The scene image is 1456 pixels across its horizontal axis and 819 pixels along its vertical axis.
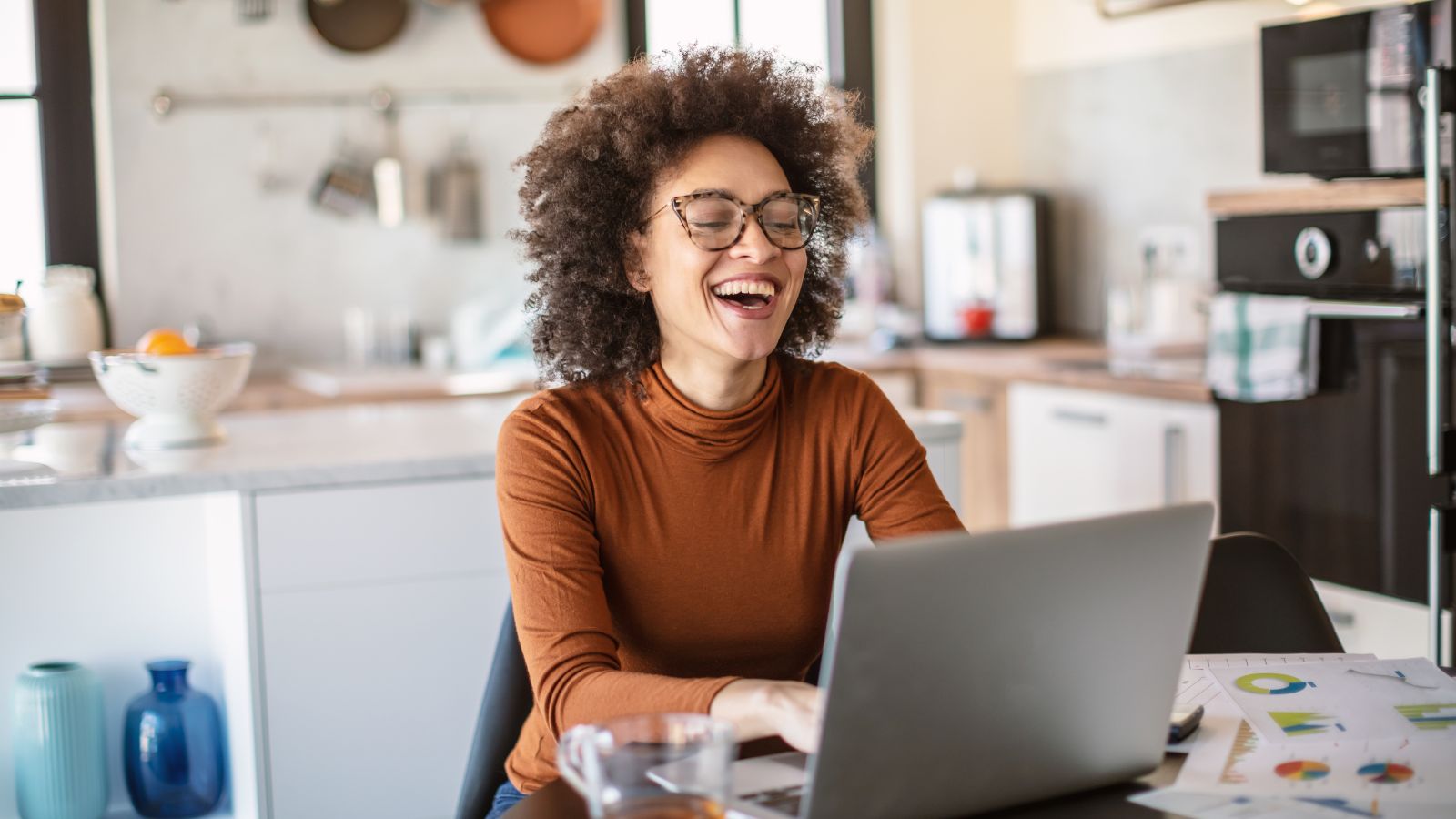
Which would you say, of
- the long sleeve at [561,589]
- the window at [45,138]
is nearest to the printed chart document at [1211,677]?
the long sleeve at [561,589]

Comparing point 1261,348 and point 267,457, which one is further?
point 1261,348

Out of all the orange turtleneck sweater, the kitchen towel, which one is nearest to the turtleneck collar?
the orange turtleneck sweater

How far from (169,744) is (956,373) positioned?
234 centimetres

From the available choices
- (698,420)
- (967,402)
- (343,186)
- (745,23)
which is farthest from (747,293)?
(745,23)

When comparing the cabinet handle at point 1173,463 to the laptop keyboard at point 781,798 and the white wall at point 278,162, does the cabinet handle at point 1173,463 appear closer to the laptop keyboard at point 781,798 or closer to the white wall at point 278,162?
the white wall at point 278,162

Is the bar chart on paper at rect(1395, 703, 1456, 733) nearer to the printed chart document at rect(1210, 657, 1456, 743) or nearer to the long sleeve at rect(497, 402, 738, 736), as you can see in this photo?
Answer: the printed chart document at rect(1210, 657, 1456, 743)

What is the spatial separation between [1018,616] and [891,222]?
3983mm

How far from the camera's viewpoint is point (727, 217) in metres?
1.54

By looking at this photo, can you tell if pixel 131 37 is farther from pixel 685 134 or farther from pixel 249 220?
pixel 685 134

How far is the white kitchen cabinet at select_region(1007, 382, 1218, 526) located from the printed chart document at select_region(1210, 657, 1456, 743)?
5.74 feet

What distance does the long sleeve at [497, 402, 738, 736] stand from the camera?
1309 millimetres

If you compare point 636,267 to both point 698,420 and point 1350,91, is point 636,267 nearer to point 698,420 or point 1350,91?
point 698,420

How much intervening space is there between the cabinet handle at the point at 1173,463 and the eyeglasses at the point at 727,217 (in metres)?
1.85

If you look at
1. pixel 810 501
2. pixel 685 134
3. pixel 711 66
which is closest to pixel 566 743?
pixel 810 501
